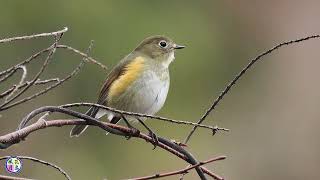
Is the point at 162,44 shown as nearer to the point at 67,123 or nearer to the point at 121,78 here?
the point at 121,78

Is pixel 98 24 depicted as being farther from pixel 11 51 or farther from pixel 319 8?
pixel 319 8

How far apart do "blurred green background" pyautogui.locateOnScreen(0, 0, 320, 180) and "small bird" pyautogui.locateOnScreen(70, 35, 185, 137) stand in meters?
5.75

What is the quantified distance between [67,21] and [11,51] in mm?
1909

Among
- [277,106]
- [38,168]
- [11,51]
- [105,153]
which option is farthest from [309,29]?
[38,168]

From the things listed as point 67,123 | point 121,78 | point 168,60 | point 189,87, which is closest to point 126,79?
point 121,78

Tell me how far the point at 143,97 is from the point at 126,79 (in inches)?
5.5

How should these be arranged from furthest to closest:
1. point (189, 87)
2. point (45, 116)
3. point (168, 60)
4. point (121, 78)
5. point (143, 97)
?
1. point (189, 87)
2. point (168, 60)
3. point (121, 78)
4. point (143, 97)
5. point (45, 116)

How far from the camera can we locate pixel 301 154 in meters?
15.4

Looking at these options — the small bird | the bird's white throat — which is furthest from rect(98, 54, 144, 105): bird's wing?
the bird's white throat

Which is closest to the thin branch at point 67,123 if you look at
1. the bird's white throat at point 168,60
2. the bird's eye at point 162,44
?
the bird's white throat at point 168,60

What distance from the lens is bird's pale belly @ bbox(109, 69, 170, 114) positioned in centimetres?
397

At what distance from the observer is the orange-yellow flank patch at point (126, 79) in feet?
13.3

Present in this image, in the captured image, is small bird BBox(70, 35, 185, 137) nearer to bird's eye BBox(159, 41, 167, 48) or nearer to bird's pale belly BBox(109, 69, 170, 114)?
bird's pale belly BBox(109, 69, 170, 114)

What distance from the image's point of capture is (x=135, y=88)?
13.3ft
